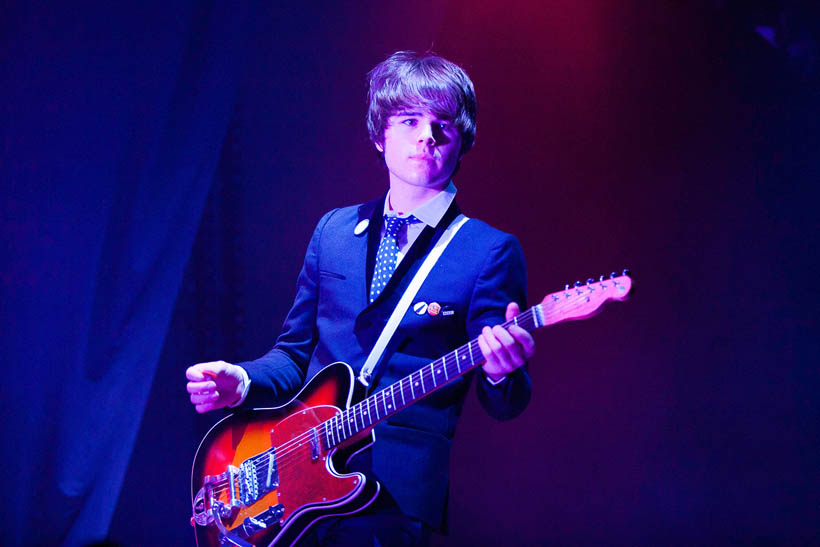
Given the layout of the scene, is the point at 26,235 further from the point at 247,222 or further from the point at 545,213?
the point at 545,213

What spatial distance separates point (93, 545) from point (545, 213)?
101 inches

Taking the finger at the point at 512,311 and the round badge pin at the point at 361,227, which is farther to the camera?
the round badge pin at the point at 361,227

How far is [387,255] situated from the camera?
83.9 inches

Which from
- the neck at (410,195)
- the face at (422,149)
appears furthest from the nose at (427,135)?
the neck at (410,195)

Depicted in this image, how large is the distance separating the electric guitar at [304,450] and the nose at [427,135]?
27.6 inches

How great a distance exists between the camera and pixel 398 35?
3.40 m

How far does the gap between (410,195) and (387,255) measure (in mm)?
212

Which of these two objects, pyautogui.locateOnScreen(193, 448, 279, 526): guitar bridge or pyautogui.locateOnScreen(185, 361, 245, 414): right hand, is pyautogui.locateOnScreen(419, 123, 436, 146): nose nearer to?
pyautogui.locateOnScreen(185, 361, 245, 414): right hand

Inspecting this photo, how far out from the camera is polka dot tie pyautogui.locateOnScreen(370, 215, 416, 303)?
2088 millimetres

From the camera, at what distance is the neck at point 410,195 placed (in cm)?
217

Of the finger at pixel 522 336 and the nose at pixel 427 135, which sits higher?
the nose at pixel 427 135

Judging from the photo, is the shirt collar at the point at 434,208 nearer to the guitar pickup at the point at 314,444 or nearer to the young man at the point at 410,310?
the young man at the point at 410,310

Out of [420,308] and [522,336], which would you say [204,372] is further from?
[522,336]

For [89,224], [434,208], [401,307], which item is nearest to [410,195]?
[434,208]
